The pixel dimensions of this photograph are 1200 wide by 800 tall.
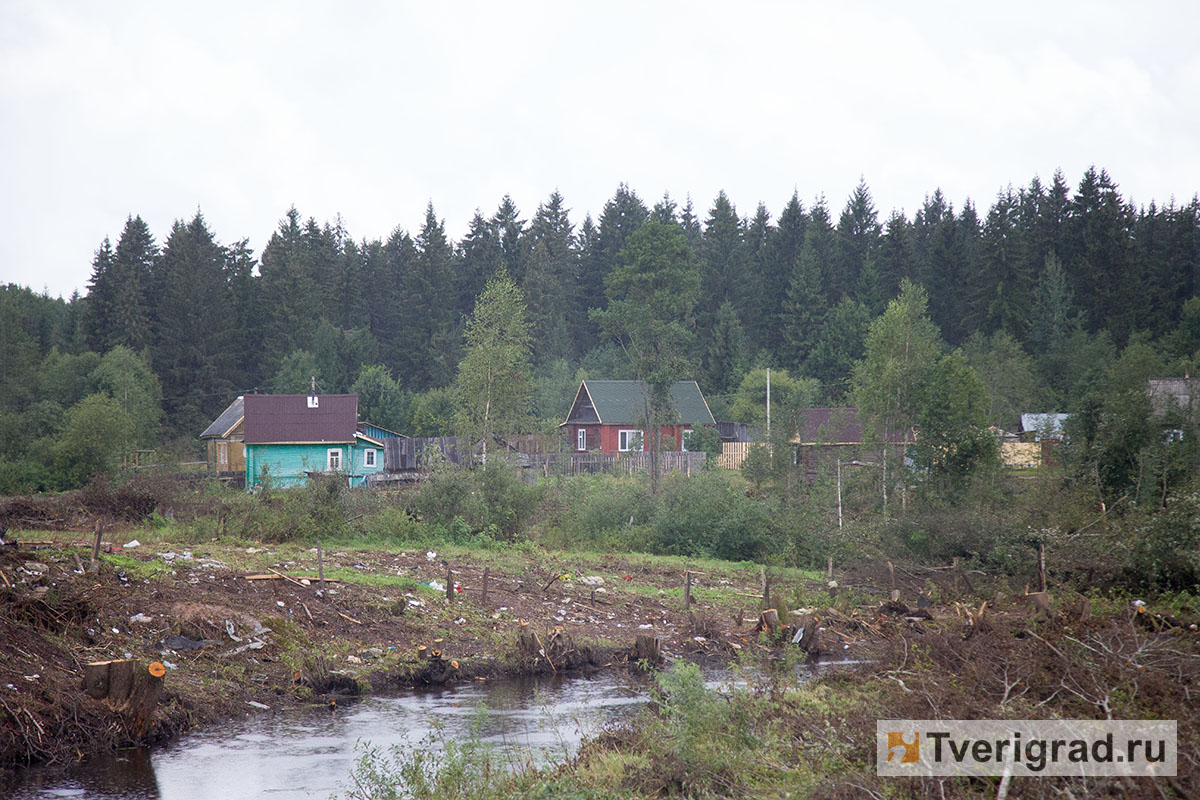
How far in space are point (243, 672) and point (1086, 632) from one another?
11.4 meters

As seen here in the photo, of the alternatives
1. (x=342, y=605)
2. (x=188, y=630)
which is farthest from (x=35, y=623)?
(x=342, y=605)

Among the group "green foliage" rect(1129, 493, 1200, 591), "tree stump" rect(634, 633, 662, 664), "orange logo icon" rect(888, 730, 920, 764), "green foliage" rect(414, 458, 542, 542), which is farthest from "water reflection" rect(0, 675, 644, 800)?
"green foliage" rect(414, 458, 542, 542)

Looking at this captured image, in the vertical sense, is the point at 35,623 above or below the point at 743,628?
above

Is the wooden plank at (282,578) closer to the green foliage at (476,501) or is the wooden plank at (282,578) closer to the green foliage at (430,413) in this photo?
the green foliage at (476,501)

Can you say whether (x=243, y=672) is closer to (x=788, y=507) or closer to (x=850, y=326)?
(x=788, y=507)

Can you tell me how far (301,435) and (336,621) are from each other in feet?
97.7

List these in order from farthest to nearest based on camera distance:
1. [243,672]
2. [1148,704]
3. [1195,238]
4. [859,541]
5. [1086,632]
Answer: [1195,238] → [859,541] → [243,672] → [1086,632] → [1148,704]

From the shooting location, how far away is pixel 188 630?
14164 mm

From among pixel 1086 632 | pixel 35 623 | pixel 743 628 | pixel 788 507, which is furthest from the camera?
pixel 788 507

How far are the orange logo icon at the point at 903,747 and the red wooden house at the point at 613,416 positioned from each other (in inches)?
1805

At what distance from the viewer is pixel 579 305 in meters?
77.3

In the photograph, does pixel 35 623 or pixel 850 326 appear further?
pixel 850 326

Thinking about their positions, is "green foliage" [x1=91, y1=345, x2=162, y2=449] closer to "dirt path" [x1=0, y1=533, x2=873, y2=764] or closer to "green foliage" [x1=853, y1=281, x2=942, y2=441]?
"dirt path" [x1=0, y1=533, x2=873, y2=764]

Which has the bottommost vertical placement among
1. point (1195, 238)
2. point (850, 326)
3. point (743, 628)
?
point (743, 628)
